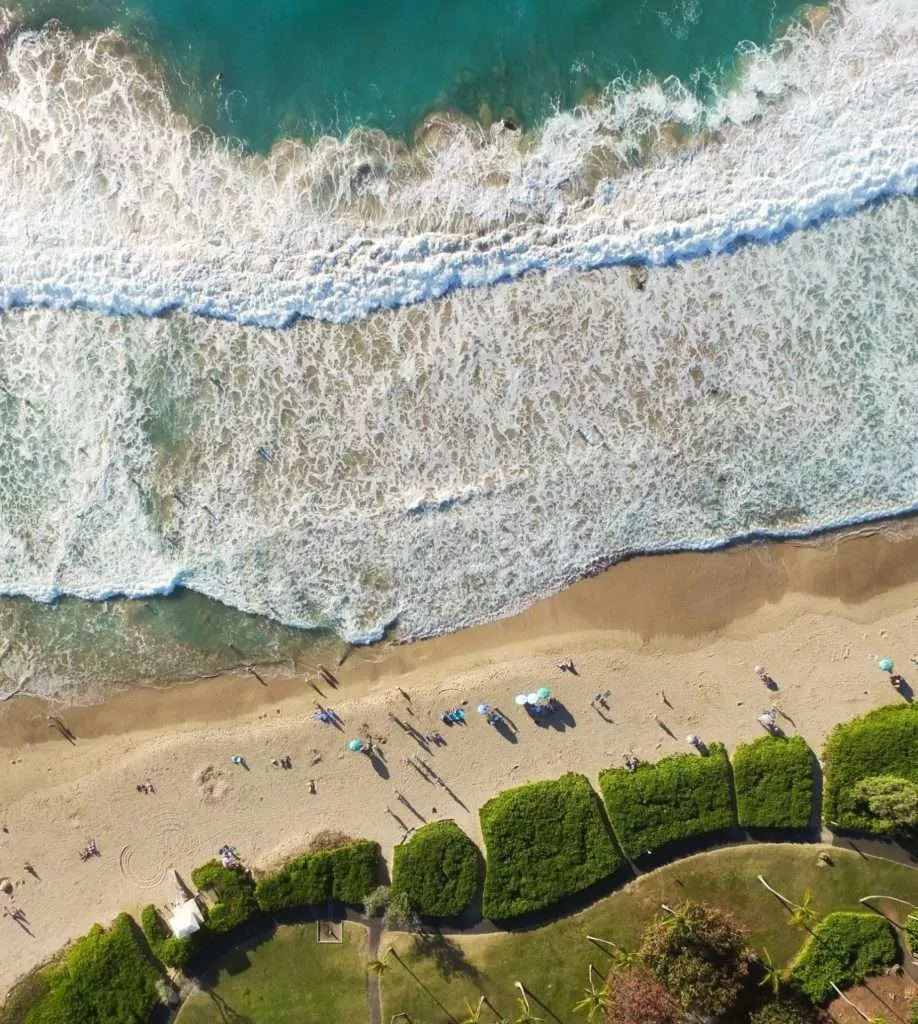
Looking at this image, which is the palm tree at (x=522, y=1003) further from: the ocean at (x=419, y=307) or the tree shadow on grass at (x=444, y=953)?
the ocean at (x=419, y=307)

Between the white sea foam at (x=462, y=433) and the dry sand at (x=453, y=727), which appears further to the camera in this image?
the white sea foam at (x=462, y=433)

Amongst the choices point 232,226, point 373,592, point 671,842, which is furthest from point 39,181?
point 671,842

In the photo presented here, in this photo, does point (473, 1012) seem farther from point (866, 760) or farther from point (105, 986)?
point (866, 760)

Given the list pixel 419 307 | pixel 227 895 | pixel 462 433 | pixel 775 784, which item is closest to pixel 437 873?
pixel 227 895

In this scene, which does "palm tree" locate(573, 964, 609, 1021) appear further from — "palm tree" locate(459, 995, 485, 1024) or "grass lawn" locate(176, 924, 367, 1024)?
"grass lawn" locate(176, 924, 367, 1024)

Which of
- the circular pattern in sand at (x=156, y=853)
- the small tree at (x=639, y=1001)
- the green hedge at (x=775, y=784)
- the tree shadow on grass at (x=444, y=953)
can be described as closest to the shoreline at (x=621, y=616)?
the circular pattern in sand at (x=156, y=853)

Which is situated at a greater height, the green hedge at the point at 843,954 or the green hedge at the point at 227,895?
the green hedge at the point at 227,895

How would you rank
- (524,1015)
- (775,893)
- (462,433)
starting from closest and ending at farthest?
1. (524,1015)
2. (775,893)
3. (462,433)
